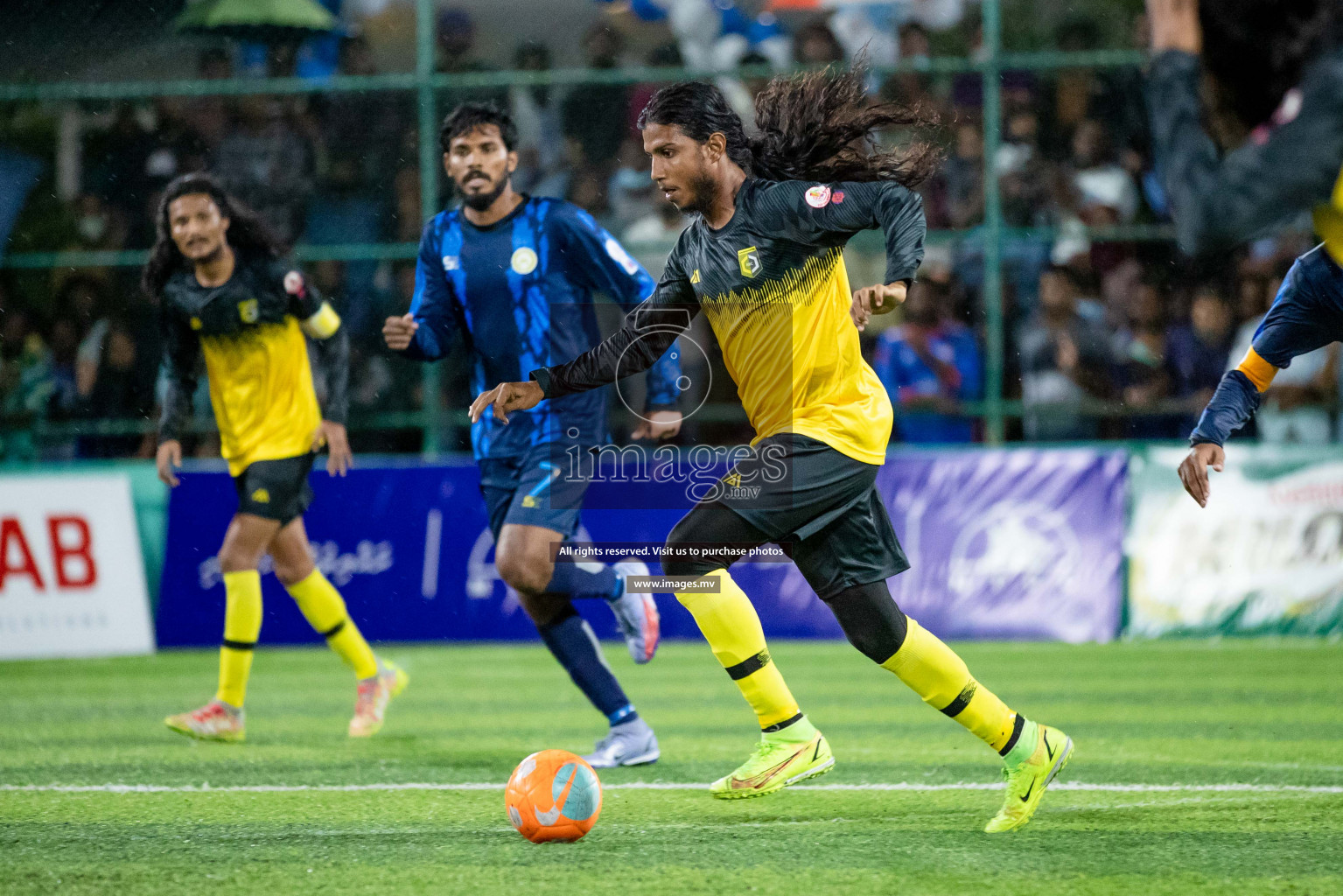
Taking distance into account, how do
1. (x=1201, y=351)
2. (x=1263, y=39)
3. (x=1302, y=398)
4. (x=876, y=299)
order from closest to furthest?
(x=1263, y=39) < (x=876, y=299) < (x=1302, y=398) < (x=1201, y=351)

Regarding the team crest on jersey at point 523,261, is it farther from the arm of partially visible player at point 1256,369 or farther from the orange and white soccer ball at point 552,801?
the arm of partially visible player at point 1256,369

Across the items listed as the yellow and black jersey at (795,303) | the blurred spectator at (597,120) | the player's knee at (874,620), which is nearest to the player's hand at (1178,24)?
the yellow and black jersey at (795,303)

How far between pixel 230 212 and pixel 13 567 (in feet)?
14.2

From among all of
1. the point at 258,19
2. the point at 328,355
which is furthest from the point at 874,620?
the point at 258,19

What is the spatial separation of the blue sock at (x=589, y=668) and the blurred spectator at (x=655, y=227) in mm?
6302

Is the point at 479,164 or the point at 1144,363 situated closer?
the point at 479,164

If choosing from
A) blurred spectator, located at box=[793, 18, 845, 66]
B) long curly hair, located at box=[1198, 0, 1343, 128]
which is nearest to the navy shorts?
long curly hair, located at box=[1198, 0, 1343, 128]

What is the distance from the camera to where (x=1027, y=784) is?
446cm

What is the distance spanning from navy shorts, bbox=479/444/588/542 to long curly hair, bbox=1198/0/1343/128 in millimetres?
3098

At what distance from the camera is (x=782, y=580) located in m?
10.6

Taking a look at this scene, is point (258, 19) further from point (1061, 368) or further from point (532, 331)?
point (532, 331)

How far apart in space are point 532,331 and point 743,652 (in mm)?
1704

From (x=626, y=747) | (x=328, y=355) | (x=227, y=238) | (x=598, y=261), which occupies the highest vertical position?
(x=227, y=238)

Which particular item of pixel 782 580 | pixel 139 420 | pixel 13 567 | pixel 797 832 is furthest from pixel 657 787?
pixel 139 420
